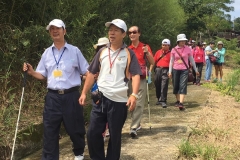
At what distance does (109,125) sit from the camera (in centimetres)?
344

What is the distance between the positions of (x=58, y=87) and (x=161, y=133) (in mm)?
2311

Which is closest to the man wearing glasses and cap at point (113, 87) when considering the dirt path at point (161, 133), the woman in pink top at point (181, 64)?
the dirt path at point (161, 133)

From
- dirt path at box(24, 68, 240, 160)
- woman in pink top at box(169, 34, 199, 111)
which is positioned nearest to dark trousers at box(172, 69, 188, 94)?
woman in pink top at box(169, 34, 199, 111)

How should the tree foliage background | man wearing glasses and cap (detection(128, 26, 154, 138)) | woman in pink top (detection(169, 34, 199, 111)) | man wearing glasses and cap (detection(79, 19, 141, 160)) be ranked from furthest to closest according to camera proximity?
woman in pink top (detection(169, 34, 199, 111)) → man wearing glasses and cap (detection(128, 26, 154, 138)) → the tree foliage background → man wearing glasses and cap (detection(79, 19, 141, 160))

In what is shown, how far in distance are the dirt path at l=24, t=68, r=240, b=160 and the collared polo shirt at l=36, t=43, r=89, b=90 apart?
1.12 m

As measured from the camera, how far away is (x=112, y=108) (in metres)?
3.38

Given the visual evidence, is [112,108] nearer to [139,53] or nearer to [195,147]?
[195,147]

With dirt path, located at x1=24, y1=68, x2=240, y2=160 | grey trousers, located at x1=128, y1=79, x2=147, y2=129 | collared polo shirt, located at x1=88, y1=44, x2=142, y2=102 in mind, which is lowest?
dirt path, located at x1=24, y1=68, x2=240, y2=160

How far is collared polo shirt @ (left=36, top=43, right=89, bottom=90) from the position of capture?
3.55m

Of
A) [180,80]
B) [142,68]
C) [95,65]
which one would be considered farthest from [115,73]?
Result: [180,80]

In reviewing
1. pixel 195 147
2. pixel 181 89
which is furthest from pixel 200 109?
pixel 195 147

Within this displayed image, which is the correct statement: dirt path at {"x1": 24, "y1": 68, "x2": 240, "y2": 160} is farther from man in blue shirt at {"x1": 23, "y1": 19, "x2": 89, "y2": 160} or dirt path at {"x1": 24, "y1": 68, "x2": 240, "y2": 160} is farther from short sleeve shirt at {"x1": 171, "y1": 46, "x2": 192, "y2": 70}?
short sleeve shirt at {"x1": 171, "y1": 46, "x2": 192, "y2": 70}

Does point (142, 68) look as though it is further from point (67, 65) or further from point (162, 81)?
point (162, 81)

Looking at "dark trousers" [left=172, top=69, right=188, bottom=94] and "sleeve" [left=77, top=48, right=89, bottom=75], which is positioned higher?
"sleeve" [left=77, top=48, right=89, bottom=75]
